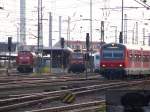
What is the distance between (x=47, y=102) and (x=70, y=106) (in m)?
2.31

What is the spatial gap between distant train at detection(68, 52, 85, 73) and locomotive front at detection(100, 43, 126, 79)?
1968 centimetres

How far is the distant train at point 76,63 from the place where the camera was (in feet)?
206

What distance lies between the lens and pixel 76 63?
62.7 m

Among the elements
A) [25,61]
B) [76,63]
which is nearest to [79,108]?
[76,63]

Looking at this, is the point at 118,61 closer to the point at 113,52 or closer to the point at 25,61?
the point at 113,52

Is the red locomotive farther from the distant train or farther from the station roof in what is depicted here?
the distant train

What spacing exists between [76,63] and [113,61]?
797 inches

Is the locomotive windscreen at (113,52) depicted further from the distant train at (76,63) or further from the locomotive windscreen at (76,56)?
the locomotive windscreen at (76,56)

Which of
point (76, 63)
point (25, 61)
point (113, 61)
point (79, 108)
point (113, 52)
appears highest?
point (113, 52)

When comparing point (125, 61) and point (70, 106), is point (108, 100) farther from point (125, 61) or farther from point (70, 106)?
point (125, 61)

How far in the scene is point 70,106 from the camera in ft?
61.0

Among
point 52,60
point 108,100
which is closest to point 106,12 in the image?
point 52,60

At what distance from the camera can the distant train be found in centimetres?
6275

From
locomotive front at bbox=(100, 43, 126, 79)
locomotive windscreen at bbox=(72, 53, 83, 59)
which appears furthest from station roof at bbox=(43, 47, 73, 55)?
locomotive front at bbox=(100, 43, 126, 79)
